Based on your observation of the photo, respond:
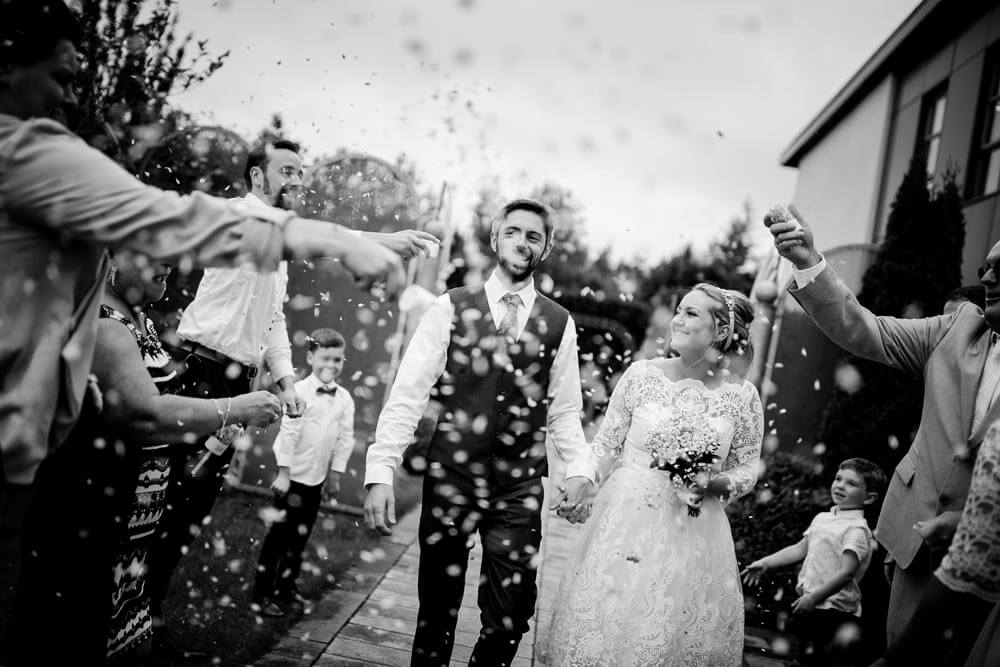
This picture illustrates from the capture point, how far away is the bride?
342 centimetres

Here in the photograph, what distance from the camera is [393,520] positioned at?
3262 millimetres

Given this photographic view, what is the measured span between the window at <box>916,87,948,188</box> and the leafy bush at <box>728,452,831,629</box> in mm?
7830

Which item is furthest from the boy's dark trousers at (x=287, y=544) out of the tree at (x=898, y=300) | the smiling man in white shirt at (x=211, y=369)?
the tree at (x=898, y=300)

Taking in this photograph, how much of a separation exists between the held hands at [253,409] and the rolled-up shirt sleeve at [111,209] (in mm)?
939

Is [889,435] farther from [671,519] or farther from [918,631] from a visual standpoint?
[918,631]

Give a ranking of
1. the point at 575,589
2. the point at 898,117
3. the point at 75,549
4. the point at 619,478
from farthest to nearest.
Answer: the point at 898,117 → the point at 619,478 → the point at 575,589 → the point at 75,549

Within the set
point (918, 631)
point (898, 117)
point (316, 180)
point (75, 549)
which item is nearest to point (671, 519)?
point (918, 631)

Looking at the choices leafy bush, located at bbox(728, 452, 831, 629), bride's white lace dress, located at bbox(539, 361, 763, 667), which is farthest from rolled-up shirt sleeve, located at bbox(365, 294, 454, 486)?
leafy bush, located at bbox(728, 452, 831, 629)

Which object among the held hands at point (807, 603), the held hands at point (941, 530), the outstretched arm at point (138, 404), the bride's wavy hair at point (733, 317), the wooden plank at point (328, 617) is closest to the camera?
the outstretched arm at point (138, 404)

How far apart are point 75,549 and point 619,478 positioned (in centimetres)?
241

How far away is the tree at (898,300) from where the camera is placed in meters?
7.11

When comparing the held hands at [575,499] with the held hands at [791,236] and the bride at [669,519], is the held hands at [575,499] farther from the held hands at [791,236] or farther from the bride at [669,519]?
the held hands at [791,236]

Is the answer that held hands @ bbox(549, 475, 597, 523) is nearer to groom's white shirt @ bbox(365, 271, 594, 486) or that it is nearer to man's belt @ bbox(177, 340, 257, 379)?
groom's white shirt @ bbox(365, 271, 594, 486)

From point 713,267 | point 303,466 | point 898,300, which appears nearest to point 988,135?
point 898,300
